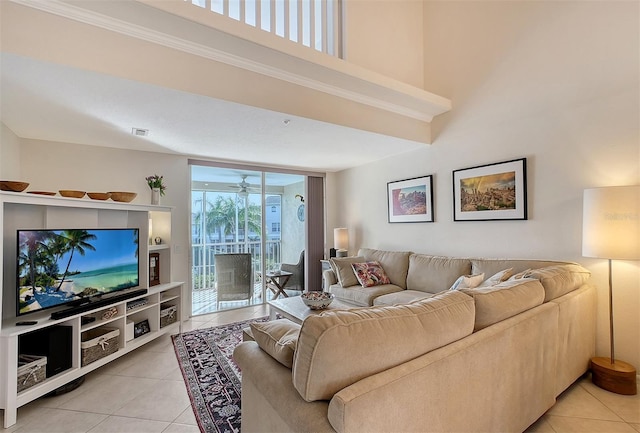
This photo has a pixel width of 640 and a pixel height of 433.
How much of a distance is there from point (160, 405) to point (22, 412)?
95 cm

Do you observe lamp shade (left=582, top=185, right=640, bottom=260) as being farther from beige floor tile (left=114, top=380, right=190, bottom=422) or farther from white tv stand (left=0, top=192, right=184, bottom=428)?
white tv stand (left=0, top=192, right=184, bottom=428)

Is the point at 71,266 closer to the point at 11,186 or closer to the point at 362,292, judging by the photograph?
the point at 11,186

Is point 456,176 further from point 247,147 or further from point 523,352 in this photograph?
point 247,147

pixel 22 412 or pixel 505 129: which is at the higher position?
pixel 505 129

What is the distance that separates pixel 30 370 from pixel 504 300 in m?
3.13

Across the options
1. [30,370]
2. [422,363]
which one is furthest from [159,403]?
[422,363]

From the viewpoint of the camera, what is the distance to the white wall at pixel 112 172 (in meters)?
3.14

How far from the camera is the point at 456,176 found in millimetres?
3574

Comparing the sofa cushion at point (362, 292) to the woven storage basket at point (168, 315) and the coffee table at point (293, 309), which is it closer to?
the coffee table at point (293, 309)

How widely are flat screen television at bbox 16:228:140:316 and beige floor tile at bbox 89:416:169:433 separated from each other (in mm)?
1026

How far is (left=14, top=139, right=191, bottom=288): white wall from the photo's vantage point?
314 cm

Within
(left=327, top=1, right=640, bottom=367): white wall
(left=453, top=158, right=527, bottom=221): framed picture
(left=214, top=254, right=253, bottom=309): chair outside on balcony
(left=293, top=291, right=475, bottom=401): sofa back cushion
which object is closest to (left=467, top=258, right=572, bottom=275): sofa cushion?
(left=327, top=1, right=640, bottom=367): white wall

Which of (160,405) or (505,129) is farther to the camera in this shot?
(505,129)

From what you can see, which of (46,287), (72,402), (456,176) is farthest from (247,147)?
(72,402)
